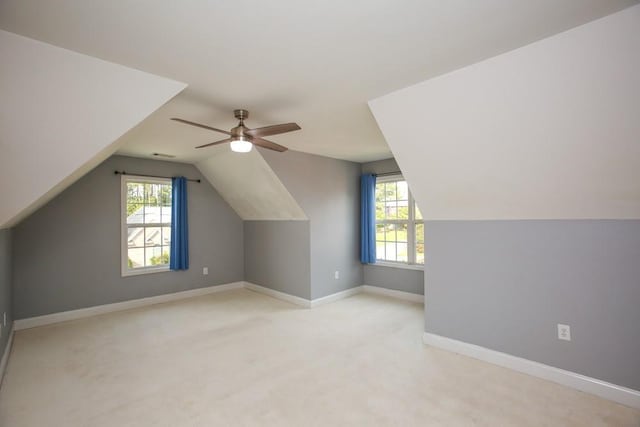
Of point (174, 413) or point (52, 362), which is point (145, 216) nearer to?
point (52, 362)

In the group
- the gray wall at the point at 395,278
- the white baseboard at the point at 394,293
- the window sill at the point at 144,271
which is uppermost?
the window sill at the point at 144,271

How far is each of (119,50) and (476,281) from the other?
347 centimetres

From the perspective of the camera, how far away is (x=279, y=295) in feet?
17.4

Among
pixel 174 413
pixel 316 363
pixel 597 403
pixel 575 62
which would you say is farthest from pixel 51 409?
pixel 575 62

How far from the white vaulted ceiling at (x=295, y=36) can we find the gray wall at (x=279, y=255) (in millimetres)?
2668

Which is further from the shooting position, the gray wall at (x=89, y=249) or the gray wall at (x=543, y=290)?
the gray wall at (x=89, y=249)

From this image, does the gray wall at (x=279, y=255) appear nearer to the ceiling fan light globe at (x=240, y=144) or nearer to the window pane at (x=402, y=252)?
the window pane at (x=402, y=252)

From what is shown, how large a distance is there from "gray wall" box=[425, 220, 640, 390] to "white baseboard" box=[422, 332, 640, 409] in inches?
1.7

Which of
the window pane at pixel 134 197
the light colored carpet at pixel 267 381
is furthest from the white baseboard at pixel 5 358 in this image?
the window pane at pixel 134 197

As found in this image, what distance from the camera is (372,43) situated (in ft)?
6.22

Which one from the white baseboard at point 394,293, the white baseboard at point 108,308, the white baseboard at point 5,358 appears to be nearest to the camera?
the white baseboard at point 5,358

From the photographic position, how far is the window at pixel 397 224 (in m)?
5.09

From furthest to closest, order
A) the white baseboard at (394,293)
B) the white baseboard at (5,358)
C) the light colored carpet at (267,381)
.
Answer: the white baseboard at (394,293)
the white baseboard at (5,358)
the light colored carpet at (267,381)

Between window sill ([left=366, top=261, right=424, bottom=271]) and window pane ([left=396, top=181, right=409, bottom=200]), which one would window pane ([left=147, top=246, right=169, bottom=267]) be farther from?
window pane ([left=396, top=181, right=409, bottom=200])
